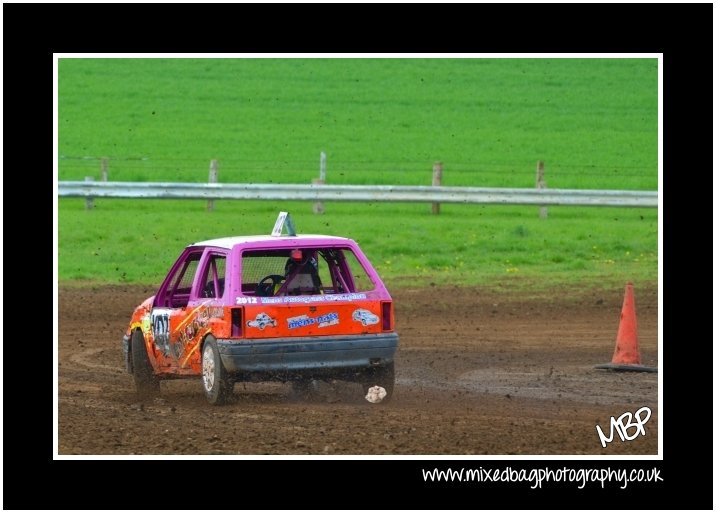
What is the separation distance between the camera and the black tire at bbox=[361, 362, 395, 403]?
10.8 m

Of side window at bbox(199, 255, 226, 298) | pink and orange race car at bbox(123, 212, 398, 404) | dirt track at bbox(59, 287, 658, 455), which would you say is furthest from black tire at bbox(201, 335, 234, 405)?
side window at bbox(199, 255, 226, 298)

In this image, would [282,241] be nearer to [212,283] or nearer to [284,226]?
A: [284,226]

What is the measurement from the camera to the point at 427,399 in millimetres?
11266

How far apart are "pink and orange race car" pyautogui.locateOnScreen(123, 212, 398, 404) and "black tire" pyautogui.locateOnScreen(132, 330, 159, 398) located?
0.35 meters

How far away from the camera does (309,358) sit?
34.4 ft

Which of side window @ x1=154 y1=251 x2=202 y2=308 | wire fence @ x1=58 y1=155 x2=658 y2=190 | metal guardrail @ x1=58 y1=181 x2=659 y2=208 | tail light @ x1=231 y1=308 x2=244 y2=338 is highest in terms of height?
wire fence @ x1=58 y1=155 x2=658 y2=190

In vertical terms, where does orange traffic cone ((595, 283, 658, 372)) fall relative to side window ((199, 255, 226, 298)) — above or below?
below

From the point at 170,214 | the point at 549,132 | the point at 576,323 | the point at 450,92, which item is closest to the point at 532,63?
the point at 450,92

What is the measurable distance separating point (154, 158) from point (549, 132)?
42.2ft

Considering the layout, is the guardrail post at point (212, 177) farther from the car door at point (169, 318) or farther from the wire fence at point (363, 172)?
the car door at point (169, 318)

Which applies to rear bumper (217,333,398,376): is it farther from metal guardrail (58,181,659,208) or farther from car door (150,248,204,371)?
metal guardrail (58,181,659,208)

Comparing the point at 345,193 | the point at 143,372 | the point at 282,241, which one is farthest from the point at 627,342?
the point at 345,193

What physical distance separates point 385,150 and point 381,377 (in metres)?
26.6

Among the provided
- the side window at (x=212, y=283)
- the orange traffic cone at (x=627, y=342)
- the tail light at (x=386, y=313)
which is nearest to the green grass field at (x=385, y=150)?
the orange traffic cone at (x=627, y=342)
